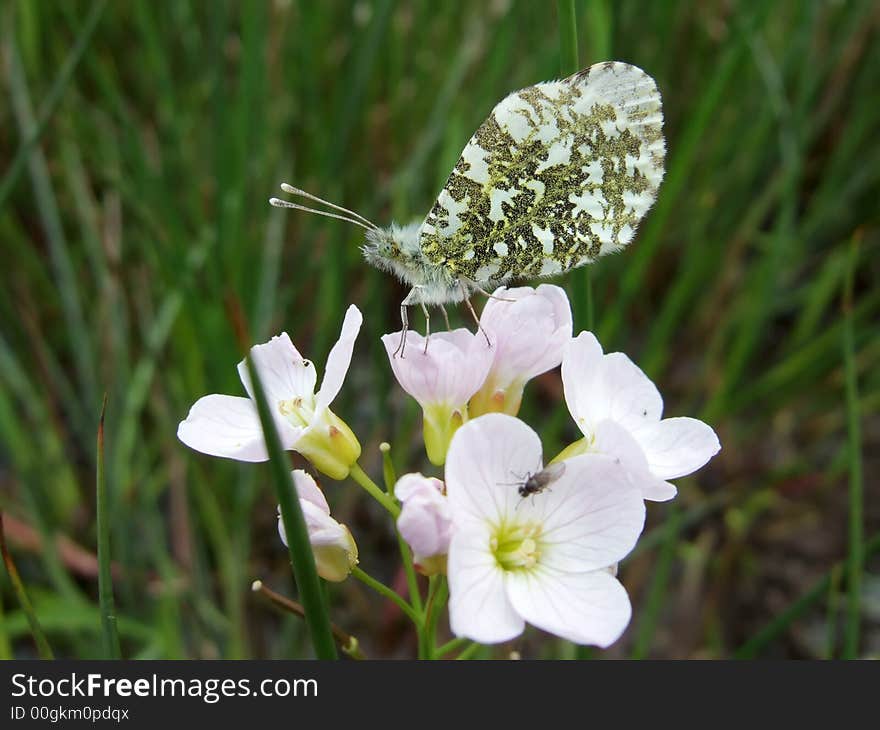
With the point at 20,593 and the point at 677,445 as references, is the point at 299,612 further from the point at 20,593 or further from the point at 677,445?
the point at 677,445

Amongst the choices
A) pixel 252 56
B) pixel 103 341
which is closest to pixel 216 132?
pixel 252 56

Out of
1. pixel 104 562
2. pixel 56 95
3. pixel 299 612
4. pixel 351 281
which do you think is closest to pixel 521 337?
pixel 299 612

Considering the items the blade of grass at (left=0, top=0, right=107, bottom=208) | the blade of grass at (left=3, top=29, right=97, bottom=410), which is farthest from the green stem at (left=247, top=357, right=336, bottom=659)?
the blade of grass at (left=3, top=29, right=97, bottom=410)

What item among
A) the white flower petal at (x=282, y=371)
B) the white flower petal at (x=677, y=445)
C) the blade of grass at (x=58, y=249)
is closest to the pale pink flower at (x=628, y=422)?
the white flower petal at (x=677, y=445)

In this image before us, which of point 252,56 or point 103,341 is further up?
point 252,56

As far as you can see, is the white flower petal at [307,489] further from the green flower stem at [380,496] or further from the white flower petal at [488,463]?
the white flower petal at [488,463]

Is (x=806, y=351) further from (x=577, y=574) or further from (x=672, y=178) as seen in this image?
(x=577, y=574)
